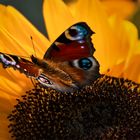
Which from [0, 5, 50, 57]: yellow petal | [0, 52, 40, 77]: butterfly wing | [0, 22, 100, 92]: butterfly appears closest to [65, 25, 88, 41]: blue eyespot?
[0, 22, 100, 92]: butterfly

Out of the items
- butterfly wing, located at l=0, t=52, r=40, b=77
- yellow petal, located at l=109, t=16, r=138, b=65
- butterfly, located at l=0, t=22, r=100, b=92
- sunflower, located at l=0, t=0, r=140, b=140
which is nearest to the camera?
butterfly wing, located at l=0, t=52, r=40, b=77

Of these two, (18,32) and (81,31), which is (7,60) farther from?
(18,32)

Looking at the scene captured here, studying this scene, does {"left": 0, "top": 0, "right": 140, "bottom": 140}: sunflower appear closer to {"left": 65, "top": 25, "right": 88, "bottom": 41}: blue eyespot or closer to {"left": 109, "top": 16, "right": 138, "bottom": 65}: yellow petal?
{"left": 109, "top": 16, "right": 138, "bottom": 65}: yellow petal

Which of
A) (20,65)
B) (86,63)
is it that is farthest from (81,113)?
(20,65)

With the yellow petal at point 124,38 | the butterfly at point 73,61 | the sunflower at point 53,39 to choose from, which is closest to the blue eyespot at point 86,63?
the butterfly at point 73,61

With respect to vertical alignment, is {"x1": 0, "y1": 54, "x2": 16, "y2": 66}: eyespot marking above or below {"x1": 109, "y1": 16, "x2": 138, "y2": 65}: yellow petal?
above

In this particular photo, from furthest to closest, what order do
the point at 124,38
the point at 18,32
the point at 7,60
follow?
the point at 124,38 < the point at 18,32 < the point at 7,60

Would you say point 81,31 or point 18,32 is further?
point 18,32
